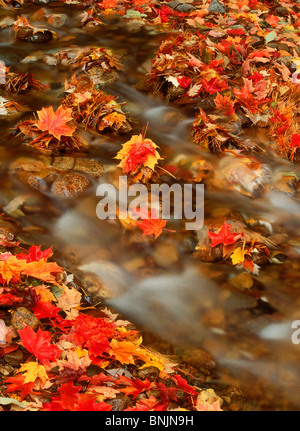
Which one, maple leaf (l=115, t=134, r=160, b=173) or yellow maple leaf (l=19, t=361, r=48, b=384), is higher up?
maple leaf (l=115, t=134, r=160, b=173)

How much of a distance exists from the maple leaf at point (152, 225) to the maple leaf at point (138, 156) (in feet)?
1.70

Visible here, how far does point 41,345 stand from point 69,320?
28 cm

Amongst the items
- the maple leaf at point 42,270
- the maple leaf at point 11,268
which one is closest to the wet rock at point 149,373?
the maple leaf at point 42,270

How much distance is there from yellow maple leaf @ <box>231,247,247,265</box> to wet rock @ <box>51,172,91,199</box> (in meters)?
1.30

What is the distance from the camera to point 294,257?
10.7 feet

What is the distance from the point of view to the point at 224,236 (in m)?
3.18

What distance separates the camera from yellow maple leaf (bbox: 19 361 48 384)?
206 centimetres

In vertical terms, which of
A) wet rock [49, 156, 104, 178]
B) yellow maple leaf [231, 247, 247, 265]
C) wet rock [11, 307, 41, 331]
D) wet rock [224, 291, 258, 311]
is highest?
wet rock [49, 156, 104, 178]

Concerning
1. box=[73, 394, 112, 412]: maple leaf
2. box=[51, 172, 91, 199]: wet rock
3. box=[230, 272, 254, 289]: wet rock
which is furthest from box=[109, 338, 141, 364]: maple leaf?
box=[51, 172, 91, 199]: wet rock

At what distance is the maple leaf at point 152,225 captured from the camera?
130 inches

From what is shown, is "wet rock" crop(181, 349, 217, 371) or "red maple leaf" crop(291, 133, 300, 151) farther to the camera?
"red maple leaf" crop(291, 133, 300, 151)

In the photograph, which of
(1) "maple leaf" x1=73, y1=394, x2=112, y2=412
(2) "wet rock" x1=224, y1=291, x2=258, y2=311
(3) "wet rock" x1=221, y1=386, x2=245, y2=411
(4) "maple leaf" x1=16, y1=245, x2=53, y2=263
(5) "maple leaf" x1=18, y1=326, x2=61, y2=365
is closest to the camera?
(1) "maple leaf" x1=73, y1=394, x2=112, y2=412

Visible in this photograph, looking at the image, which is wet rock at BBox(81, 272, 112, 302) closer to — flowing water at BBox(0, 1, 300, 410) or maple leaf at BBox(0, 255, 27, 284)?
Answer: flowing water at BBox(0, 1, 300, 410)
